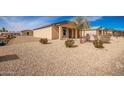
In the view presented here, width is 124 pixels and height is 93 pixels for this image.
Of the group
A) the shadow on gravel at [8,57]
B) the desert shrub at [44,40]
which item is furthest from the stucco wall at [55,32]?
the shadow on gravel at [8,57]

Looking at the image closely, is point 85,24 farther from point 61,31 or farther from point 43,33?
point 43,33

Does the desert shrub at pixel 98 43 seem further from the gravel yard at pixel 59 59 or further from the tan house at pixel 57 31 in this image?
the tan house at pixel 57 31

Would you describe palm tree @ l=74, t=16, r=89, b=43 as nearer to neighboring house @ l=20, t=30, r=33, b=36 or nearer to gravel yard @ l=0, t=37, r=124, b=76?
gravel yard @ l=0, t=37, r=124, b=76

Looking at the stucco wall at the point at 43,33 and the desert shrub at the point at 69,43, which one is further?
the stucco wall at the point at 43,33

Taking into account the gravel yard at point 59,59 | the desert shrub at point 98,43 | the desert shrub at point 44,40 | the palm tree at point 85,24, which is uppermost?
the palm tree at point 85,24


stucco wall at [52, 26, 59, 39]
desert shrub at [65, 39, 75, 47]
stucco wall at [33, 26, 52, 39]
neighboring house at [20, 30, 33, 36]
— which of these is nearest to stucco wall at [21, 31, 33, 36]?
neighboring house at [20, 30, 33, 36]

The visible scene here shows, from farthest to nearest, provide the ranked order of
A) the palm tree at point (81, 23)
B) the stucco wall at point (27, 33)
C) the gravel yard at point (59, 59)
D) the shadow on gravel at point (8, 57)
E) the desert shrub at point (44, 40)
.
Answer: the desert shrub at point (44, 40)
the stucco wall at point (27, 33)
the palm tree at point (81, 23)
the shadow on gravel at point (8, 57)
the gravel yard at point (59, 59)

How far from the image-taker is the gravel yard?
5098 mm

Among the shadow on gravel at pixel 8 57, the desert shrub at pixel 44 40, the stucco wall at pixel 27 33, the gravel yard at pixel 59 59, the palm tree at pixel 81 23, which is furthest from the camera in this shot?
the desert shrub at pixel 44 40

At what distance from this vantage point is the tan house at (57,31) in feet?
20.0
